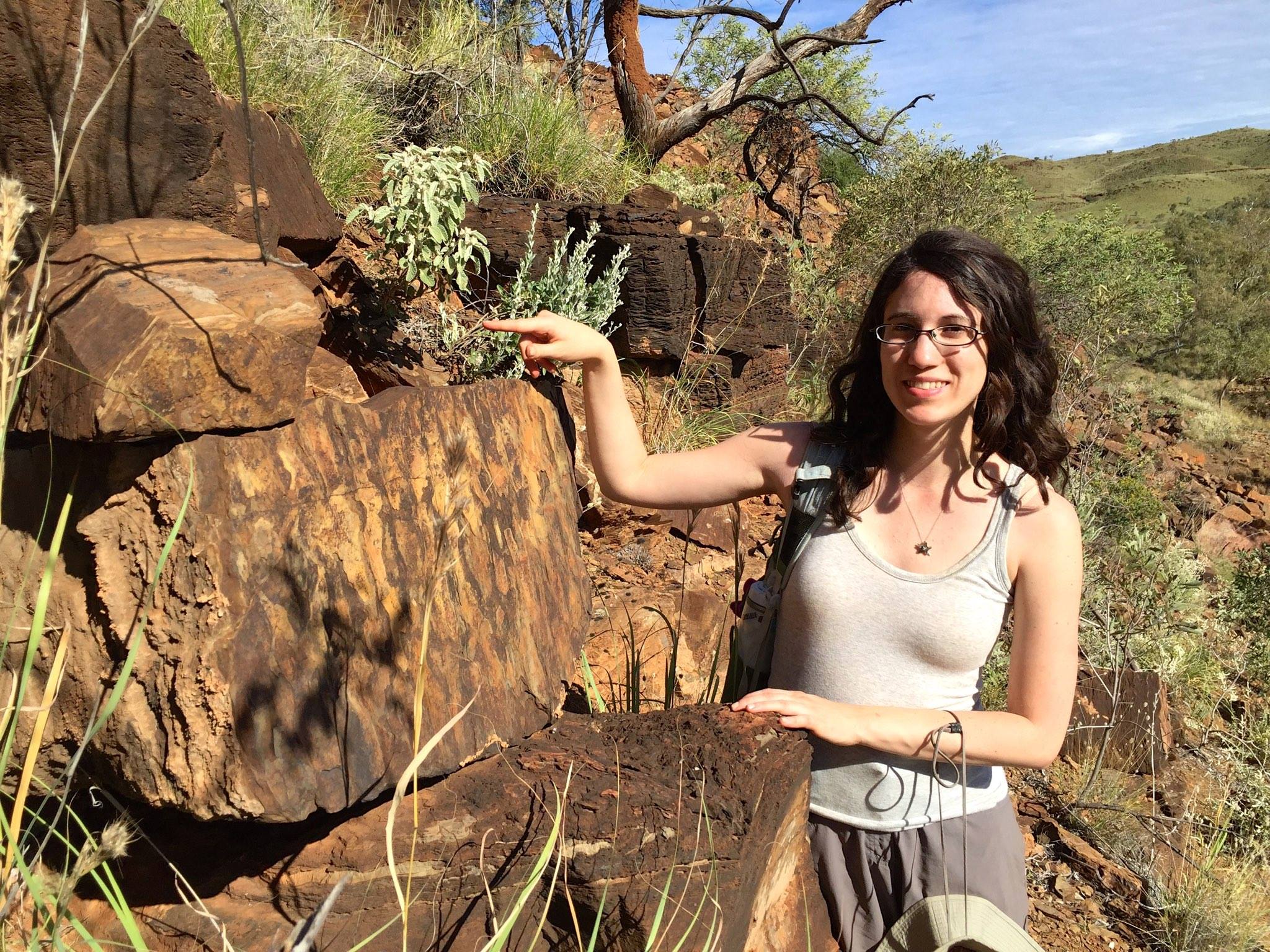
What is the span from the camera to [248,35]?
5.27 metres

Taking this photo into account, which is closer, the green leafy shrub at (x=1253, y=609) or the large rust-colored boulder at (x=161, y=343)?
the large rust-colored boulder at (x=161, y=343)

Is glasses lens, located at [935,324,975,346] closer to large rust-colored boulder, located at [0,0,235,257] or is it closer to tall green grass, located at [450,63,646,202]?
large rust-colored boulder, located at [0,0,235,257]

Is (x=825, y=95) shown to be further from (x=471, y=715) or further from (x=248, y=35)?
(x=471, y=715)

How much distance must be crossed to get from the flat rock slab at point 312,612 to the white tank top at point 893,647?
65 centimetres

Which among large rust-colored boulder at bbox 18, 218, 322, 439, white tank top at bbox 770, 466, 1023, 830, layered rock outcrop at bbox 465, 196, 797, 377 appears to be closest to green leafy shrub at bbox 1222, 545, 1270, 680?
layered rock outcrop at bbox 465, 196, 797, 377

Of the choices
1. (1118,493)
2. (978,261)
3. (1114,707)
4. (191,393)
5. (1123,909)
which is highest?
(978,261)

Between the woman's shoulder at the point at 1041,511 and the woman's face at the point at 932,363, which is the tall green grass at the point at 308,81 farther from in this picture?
the woman's shoulder at the point at 1041,511

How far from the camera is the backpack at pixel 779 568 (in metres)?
2.21

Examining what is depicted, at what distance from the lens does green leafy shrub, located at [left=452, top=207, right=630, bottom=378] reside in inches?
128

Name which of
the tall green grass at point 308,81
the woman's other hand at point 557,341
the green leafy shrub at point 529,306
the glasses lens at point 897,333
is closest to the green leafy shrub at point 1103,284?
the green leafy shrub at point 529,306

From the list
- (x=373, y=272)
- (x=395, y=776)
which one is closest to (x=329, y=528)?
(x=395, y=776)

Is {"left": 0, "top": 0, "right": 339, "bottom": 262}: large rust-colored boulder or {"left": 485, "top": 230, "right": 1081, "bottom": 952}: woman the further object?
{"left": 485, "top": 230, "right": 1081, "bottom": 952}: woman

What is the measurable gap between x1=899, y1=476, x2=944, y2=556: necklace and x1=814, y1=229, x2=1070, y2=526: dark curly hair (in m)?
0.08

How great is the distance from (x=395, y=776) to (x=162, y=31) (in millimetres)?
1706
